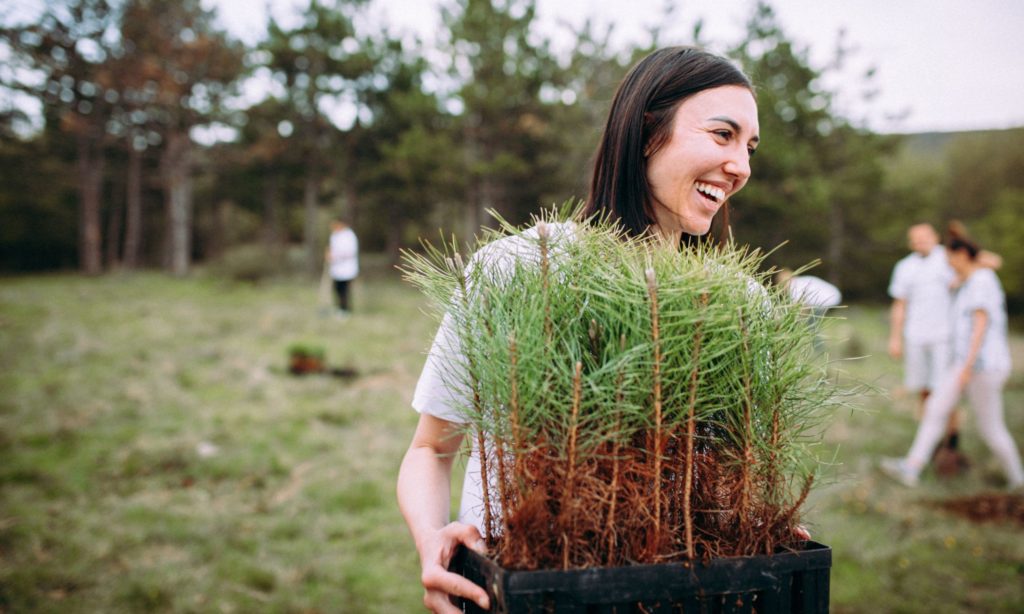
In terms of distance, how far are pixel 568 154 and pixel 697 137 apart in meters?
20.8

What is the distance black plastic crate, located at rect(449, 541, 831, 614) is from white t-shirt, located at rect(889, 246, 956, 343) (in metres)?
6.00

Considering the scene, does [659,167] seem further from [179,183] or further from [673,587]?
[179,183]

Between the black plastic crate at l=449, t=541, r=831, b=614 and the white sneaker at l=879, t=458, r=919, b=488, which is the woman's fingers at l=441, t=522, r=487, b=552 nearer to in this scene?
the black plastic crate at l=449, t=541, r=831, b=614

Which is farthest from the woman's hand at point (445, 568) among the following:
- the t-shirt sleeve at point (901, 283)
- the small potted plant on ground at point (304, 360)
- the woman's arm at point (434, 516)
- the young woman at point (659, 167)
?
the small potted plant on ground at point (304, 360)

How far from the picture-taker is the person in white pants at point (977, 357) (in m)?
5.18

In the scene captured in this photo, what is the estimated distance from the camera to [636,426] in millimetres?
893

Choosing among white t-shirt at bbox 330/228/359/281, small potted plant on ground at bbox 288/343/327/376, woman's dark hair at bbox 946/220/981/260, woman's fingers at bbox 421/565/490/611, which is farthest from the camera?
white t-shirt at bbox 330/228/359/281

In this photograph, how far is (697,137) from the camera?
1.38m

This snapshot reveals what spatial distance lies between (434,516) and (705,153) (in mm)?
970

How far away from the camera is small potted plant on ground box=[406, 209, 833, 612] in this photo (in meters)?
0.87

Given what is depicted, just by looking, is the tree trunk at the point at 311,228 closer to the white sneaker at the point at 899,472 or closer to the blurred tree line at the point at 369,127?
the blurred tree line at the point at 369,127

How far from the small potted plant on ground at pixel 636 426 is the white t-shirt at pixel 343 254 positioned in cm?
1146

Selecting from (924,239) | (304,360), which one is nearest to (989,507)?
(924,239)

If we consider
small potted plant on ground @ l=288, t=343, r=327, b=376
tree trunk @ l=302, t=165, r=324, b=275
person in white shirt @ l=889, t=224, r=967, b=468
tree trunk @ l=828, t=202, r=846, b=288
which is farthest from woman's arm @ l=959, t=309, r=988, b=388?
tree trunk @ l=828, t=202, r=846, b=288
